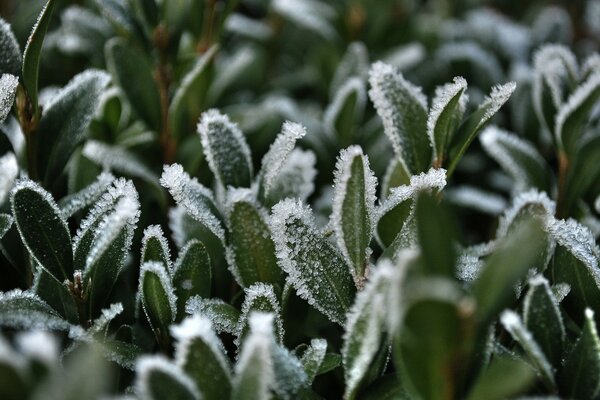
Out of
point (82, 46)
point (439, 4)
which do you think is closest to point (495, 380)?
point (82, 46)

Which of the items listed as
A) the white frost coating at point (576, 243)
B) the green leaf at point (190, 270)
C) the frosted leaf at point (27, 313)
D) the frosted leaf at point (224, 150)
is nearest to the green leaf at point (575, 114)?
the white frost coating at point (576, 243)

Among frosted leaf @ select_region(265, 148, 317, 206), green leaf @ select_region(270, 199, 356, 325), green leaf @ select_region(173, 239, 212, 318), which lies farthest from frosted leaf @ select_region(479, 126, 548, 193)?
green leaf @ select_region(173, 239, 212, 318)

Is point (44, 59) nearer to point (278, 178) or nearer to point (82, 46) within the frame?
point (82, 46)

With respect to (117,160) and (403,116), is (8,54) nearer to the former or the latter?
(117,160)

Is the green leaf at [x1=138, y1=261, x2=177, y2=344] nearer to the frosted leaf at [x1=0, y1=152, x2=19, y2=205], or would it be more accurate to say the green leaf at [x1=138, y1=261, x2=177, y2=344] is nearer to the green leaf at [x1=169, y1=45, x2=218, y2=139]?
the frosted leaf at [x1=0, y1=152, x2=19, y2=205]

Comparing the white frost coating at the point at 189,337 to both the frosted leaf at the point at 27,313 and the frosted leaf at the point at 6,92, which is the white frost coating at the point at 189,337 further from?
the frosted leaf at the point at 6,92

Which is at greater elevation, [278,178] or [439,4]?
[439,4]
